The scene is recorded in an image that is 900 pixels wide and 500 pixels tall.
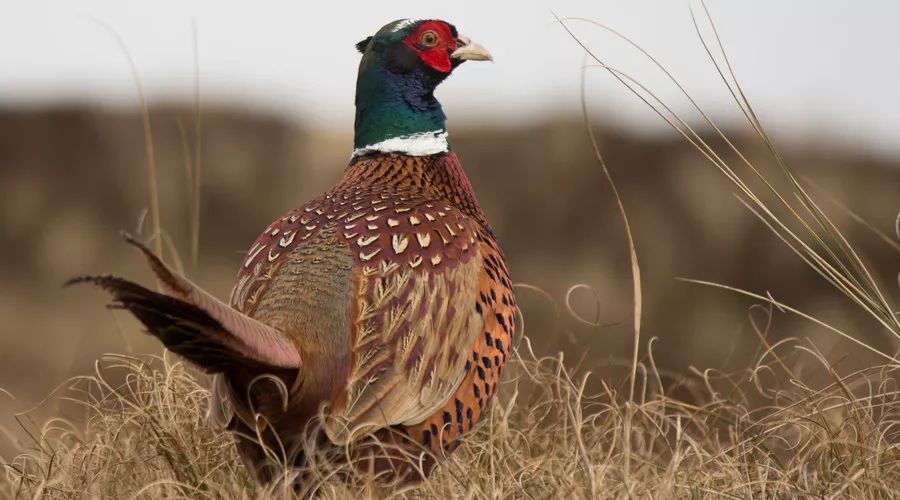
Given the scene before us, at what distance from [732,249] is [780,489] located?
6.32m

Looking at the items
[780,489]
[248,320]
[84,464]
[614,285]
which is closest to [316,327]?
[248,320]

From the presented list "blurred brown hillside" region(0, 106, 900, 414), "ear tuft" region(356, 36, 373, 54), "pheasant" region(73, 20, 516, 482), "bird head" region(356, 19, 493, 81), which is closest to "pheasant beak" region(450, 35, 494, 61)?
"bird head" region(356, 19, 493, 81)

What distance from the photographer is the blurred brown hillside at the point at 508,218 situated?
29.4 ft

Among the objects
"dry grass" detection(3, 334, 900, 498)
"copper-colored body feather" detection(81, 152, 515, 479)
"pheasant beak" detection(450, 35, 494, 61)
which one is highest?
"pheasant beak" detection(450, 35, 494, 61)

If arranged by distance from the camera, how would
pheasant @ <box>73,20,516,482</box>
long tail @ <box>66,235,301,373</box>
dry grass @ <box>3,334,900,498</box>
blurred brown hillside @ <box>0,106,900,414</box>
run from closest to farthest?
long tail @ <box>66,235,301,373</box>, pheasant @ <box>73,20,516,482</box>, dry grass @ <box>3,334,900,498</box>, blurred brown hillside @ <box>0,106,900,414</box>

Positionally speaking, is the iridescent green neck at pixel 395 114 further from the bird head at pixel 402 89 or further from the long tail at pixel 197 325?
the long tail at pixel 197 325

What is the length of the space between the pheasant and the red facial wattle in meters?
0.41

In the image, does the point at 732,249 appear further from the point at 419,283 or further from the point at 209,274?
the point at 419,283

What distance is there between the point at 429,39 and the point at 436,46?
0.10 ft

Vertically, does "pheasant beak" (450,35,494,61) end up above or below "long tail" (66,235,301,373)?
above

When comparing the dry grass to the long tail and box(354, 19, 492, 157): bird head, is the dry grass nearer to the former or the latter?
the long tail

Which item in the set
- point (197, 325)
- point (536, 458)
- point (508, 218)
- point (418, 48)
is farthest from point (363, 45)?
point (508, 218)

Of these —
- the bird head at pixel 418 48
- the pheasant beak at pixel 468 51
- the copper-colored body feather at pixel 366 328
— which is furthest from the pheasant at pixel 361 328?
the pheasant beak at pixel 468 51

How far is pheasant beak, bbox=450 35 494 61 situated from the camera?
377 centimetres
